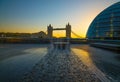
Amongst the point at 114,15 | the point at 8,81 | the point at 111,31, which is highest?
the point at 114,15

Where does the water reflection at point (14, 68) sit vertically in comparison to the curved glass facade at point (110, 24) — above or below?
below

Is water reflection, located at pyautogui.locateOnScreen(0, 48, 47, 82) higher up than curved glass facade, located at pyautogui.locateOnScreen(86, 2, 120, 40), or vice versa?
curved glass facade, located at pyautogui.locateOnScreen(86, 2, 120, 40)

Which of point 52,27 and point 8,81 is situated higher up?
point 52,27

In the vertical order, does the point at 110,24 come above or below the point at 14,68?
above

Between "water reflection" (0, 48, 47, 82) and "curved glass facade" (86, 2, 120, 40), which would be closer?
"water reflection" (0, 48, 47, 82)

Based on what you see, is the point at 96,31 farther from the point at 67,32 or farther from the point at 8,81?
the point at 8,81

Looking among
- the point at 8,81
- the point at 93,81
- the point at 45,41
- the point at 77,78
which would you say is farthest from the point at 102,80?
the point at 45,41

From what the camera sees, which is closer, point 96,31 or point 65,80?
point 65,80

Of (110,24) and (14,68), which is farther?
(110,24)

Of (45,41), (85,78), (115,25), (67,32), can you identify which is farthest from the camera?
(67,32)

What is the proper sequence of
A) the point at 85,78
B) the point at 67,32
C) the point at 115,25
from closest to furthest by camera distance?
the point at 85,78 < the point at 115,25 < the point at 67,32

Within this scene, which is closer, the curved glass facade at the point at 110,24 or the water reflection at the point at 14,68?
the water reflection at the point at 14,68

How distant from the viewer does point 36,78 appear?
746 cm

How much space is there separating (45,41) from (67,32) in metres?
32.7
